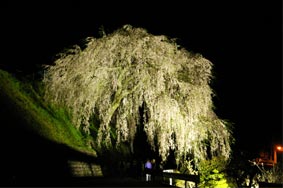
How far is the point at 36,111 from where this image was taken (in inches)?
731

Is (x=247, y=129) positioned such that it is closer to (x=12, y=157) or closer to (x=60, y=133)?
(x=60, y=133)

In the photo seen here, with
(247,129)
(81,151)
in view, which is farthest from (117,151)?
(247,129)

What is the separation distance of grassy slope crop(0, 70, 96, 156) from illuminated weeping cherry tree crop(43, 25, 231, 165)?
0.99 metres

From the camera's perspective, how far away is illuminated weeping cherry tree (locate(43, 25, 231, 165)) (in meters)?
17.5

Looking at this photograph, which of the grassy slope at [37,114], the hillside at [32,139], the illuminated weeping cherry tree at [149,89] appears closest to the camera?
the hillside at [32,139]

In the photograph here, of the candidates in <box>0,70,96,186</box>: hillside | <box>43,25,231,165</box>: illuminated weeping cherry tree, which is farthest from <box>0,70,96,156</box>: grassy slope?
<box>43,25,231,165</box>: illuminated weeping cherry tree

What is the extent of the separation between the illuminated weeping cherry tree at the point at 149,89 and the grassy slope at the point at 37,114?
0.99 m

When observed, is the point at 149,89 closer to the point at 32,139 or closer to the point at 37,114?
the point at 37,114

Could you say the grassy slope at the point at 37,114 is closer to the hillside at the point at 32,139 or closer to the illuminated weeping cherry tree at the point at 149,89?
the hillside at the point at 32,139

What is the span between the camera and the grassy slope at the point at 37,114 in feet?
56.4

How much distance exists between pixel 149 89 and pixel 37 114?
5156mm

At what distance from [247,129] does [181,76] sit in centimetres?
1724

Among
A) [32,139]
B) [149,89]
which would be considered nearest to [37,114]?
[32,139]

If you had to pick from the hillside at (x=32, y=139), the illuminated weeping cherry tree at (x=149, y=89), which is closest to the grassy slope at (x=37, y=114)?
the hillside at (x=32, y=139)
